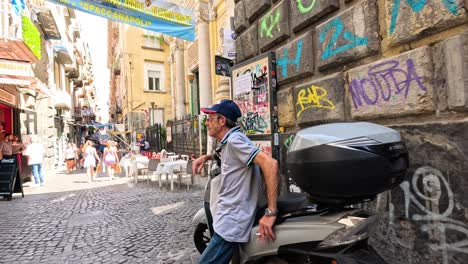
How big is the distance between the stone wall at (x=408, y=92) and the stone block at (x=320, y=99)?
11 mm

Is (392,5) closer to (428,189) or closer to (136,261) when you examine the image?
(428,189)

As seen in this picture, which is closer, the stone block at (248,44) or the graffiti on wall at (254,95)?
the graffiti on wall at (254,95)

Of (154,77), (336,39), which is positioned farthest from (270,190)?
(154,77)

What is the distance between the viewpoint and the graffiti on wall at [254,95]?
14.8ft

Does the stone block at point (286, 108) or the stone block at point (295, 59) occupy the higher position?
the stone block at point (295, 59)

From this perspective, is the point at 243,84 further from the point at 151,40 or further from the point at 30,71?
the point at 151,40

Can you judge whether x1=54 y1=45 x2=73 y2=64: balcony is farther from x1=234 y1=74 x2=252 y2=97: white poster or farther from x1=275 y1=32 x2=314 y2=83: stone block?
x1=275 y1=32 x2=314 y2=83: stone block

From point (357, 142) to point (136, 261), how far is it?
10.2 ft

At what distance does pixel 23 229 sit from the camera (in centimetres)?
540

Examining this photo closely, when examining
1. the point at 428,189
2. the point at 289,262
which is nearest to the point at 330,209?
the point at 289,262

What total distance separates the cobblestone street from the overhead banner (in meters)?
4.13

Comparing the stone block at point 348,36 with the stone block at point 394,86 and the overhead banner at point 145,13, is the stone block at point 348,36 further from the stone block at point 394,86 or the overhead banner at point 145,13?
the overhead banner at point 145,13

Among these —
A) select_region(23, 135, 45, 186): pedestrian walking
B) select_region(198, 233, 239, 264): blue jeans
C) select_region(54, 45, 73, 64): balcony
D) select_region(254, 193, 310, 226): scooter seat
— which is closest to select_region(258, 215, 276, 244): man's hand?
select_region(254, 193, 310, 226): scooter seat

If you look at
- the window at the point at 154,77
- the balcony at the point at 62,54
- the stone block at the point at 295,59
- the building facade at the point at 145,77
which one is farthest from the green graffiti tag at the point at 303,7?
the window at the point at 154,77
